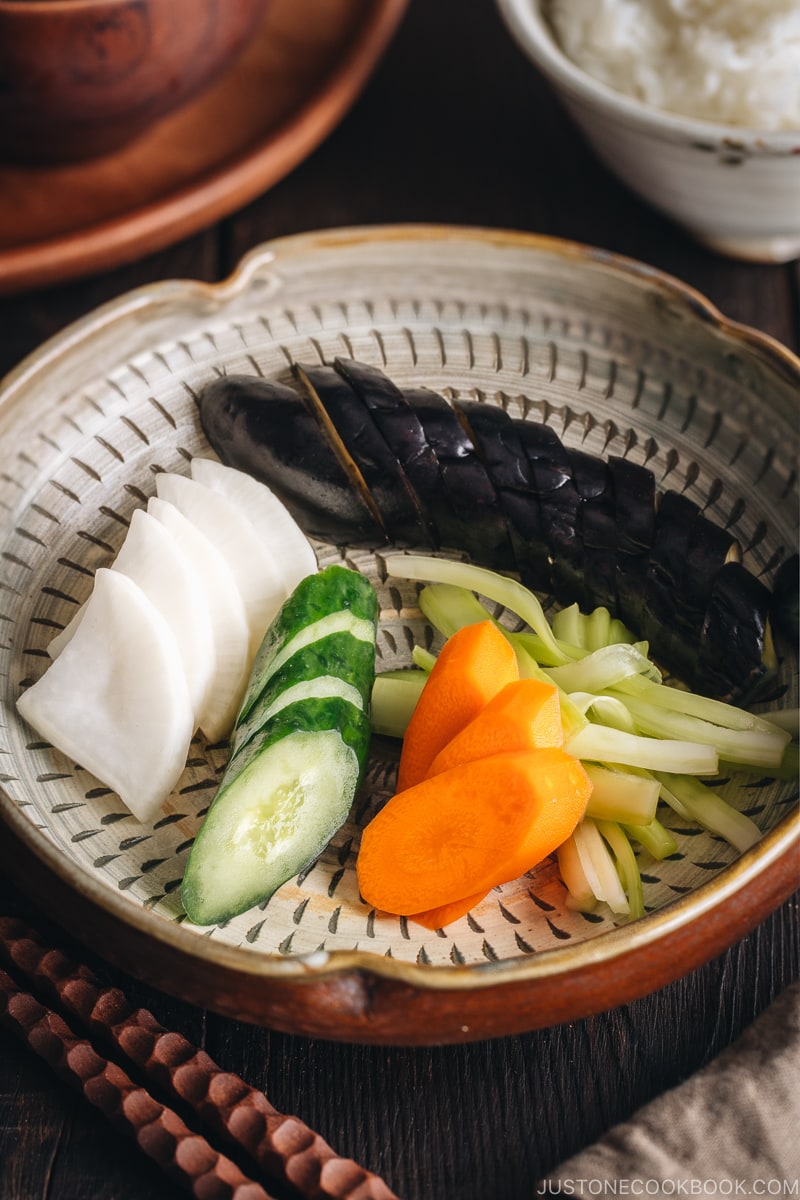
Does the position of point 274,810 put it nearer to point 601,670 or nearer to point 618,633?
point 601,670

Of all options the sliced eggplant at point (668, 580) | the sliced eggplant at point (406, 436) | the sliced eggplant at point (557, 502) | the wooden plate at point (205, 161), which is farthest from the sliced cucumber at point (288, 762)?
the wooden plate at point (205, 161)

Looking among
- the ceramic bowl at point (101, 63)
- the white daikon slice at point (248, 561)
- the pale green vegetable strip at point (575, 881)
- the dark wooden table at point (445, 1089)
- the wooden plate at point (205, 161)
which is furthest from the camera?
the wooden plate at point (205, 161)

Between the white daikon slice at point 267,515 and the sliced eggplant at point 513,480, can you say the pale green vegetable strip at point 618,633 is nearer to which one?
the sliced eggplant at point 513,480

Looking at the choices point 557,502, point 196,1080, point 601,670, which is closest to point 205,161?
point 557,502

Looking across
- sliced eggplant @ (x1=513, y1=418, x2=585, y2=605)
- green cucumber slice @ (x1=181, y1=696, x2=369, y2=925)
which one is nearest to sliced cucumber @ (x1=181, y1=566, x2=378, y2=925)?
green cucumber slice @ (x1=181, y1=696, x2=369, y2=925)

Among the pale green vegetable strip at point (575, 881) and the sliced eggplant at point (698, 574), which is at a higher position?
the sliced eggplant at point (698, 574)

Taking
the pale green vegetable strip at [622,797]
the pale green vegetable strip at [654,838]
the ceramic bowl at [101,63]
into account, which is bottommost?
the pale green vegetable strip at [654,838]

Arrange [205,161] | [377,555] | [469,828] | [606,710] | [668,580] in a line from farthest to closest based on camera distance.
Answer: [205,161] < [377,555] < [668,580] < [606,710] < [469,828]
